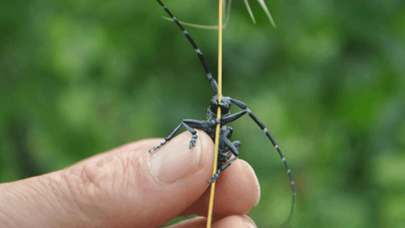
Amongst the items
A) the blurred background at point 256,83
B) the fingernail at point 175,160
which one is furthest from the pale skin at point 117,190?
the blurred background at point 256,83

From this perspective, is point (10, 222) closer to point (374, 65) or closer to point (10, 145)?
point (10, 145)

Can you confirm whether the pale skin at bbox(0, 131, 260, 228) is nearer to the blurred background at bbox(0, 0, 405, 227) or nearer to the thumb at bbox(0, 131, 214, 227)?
the thumb at bbox(0, 131, 214, 227)

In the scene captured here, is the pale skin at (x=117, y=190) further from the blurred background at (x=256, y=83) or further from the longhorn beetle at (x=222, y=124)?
the blurred background at (x=256, y=83)


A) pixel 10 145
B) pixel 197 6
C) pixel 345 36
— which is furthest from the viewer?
pixel 10 145

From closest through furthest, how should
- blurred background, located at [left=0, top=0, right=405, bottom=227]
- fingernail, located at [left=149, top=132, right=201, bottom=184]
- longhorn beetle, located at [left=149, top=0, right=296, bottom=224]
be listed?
longhorn beetle, located at [left=149, top=0, right=296, bottom=224]
fingernail, located at [left=149, top=132, right=201, bottom=184]
blurred background, located at [left=0, top=0, right=405, bottom=227]

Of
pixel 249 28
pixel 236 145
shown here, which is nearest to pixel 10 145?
pixel 249 28

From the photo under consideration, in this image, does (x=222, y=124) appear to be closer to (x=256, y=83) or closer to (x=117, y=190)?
(x=117, y=190)

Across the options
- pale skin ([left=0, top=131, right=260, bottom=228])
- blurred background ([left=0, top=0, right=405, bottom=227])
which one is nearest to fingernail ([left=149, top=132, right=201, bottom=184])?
pale skin ([left=0, top=131, right=260, bottom=228])
